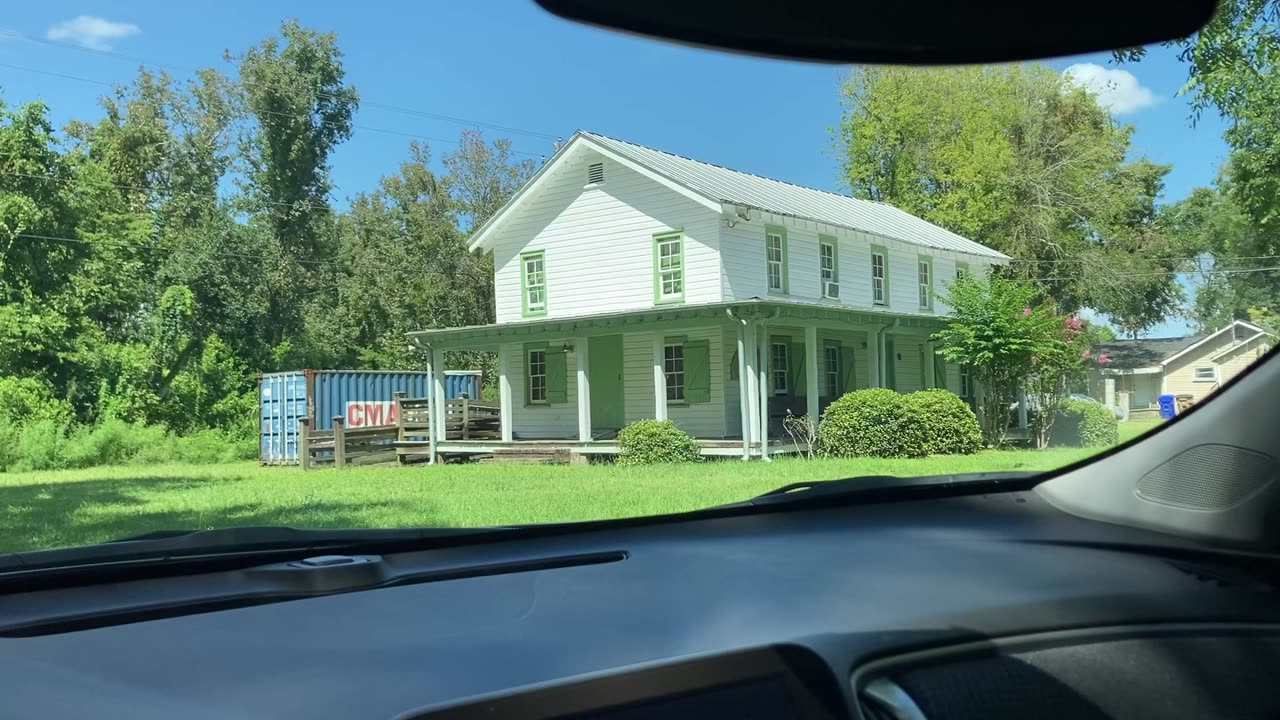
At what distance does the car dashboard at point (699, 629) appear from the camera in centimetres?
123

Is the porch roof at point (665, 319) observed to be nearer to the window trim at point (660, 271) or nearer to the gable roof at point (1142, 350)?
the window trim at point (660, 271)

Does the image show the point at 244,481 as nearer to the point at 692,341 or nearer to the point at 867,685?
the point at 867,685

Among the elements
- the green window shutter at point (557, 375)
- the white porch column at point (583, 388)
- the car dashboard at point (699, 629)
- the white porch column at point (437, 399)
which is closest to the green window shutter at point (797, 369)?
the white porch column at point (583, 388)

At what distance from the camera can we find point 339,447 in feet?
19.9

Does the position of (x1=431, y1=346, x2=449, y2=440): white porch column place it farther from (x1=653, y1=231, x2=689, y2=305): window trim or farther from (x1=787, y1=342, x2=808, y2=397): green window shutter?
(x1=787, y1=342, x2=808, y2=397): green window shutter

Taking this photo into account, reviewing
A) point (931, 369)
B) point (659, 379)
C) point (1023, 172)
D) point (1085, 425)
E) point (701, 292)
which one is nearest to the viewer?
point (1085, 425)

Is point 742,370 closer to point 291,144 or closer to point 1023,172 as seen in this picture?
point 1023,172

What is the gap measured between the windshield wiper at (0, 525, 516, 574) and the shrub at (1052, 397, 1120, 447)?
1893mm

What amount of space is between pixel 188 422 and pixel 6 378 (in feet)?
1.75

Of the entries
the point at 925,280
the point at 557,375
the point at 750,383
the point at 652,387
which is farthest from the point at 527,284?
the point at 557,375

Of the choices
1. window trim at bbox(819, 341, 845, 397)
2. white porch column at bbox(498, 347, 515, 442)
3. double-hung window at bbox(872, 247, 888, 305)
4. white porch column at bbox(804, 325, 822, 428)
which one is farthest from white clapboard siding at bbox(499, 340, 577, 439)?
double-hung window at bbox(872, 247, 888, 305)

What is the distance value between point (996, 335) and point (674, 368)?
7.96 metres

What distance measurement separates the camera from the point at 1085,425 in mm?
3453

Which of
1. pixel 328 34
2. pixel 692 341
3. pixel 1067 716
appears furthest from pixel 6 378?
pixel 692 341
